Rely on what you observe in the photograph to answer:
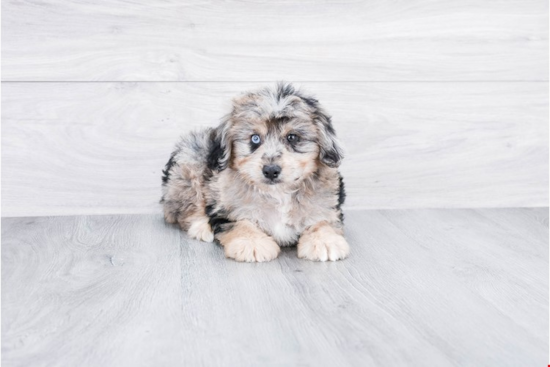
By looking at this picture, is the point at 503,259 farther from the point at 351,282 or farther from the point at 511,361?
the point at 511,361

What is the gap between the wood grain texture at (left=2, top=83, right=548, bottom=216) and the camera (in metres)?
2.77

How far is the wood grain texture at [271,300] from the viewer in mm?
1522

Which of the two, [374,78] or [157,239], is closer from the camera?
[157,239]

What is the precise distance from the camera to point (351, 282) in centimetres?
200

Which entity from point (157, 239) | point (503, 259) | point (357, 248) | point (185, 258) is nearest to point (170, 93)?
point (157, 239)

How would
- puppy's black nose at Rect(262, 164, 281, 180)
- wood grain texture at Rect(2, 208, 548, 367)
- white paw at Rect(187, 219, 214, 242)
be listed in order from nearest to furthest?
wood grain texture at Rect(2, 208, 548, 367)
puppy's black nose at Rect(262, 164, 281, 180)
white paw at Rect(187, 219, 214, 242)

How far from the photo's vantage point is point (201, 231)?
8.03 feet

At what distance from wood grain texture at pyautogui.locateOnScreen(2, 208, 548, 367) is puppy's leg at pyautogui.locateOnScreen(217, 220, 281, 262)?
1.5 inches

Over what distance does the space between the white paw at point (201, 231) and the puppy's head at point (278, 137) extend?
1.00 feet

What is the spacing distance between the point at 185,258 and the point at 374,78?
1.22 m

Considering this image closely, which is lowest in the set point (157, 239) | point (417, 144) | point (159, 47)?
point (157, 239)

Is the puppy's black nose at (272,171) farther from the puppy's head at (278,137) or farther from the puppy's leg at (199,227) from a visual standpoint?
the puppy's leg at (199,227)

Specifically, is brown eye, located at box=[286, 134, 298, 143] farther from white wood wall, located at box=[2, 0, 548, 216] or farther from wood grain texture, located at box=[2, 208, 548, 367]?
white wood wall, located at box=[2, 0, 548, 216]

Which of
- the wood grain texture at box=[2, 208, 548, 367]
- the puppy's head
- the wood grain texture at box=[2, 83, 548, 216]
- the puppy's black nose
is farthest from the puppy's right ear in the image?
the wood grain texture at box=[2, 83, 548, 216]
